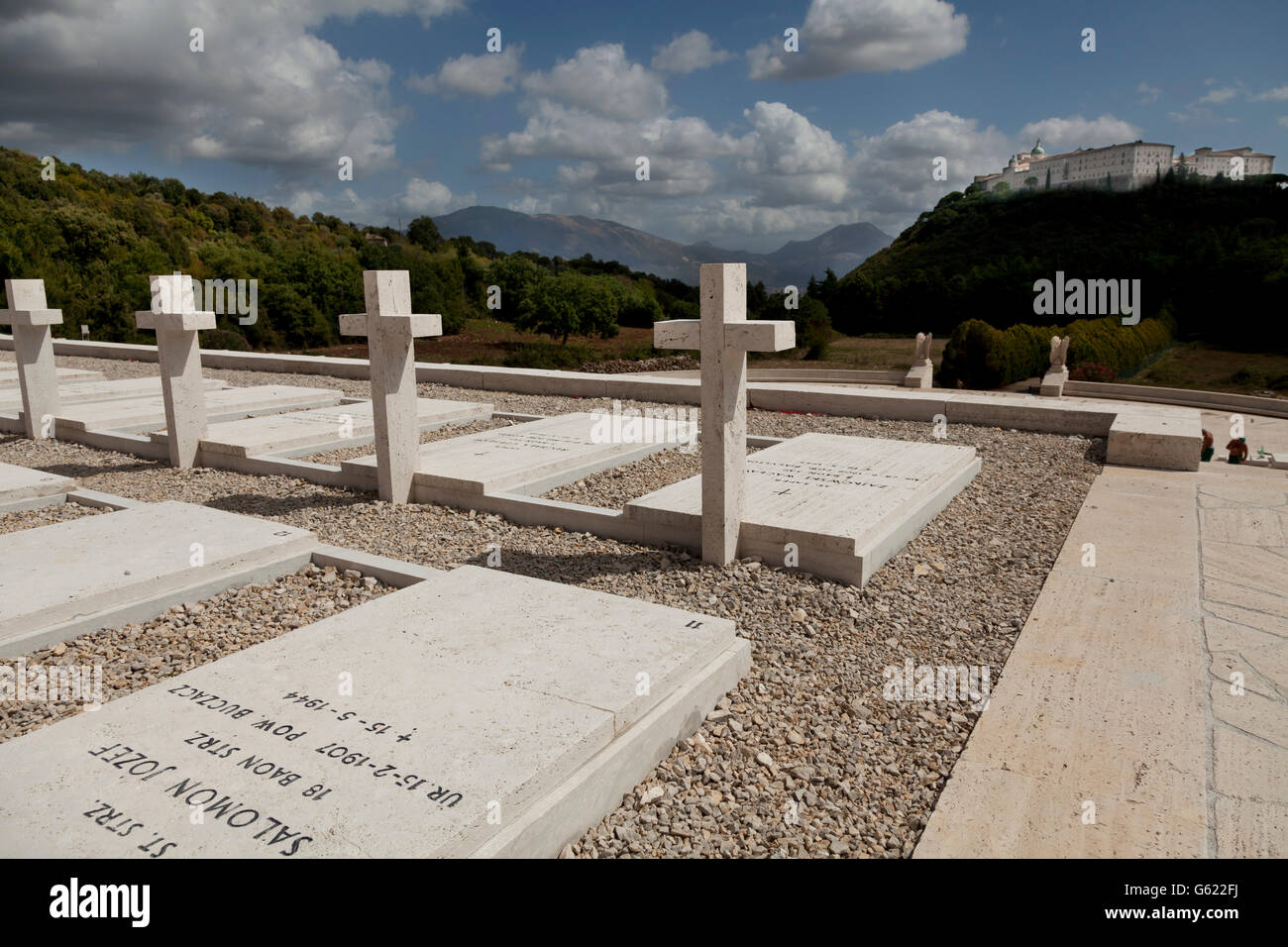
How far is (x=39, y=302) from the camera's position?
9188 millimetres

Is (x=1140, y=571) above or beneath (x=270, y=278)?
beneath

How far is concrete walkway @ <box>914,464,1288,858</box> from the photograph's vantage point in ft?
9.34

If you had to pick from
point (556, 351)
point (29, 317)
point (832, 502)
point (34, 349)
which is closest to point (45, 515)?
point (29, 317)

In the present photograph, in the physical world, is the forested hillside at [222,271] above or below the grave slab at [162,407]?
above

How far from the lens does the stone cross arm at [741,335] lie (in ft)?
15.4

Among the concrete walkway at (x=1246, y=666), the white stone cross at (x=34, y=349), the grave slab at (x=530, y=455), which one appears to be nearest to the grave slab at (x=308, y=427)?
the grave slab at (x=530, y=455)

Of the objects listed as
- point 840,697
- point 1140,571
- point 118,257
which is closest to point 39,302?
point 840,697

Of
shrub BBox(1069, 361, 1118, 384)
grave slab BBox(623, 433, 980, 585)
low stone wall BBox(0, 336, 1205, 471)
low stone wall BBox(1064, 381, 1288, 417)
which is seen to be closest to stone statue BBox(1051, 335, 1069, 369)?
low stone wall BBox(1064, 381, 1288, 417)

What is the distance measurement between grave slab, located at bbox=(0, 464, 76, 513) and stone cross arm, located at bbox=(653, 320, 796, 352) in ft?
17.1

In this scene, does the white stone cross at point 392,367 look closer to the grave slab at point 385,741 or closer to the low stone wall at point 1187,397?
the grave slab at point 385,741

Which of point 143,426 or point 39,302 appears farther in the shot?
point 143,426

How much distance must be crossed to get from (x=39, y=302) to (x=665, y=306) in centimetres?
4091

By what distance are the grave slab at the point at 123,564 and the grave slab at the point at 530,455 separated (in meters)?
1.55
